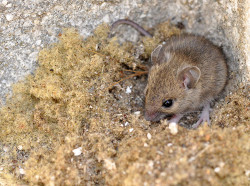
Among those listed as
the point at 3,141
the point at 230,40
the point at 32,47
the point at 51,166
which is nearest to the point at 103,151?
the point at 51,166

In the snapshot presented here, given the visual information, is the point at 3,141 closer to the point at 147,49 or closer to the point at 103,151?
the point at 103,151

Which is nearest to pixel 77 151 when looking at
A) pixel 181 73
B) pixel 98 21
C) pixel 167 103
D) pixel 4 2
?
pixel 167 103

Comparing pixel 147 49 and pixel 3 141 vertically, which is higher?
pixel 147 49

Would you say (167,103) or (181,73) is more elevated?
(181,73)

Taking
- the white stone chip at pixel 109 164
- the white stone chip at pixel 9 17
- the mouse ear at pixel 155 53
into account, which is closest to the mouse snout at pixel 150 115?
the mouse ear at pixel 155 53

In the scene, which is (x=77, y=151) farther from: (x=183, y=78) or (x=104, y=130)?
(x=183, y=78)

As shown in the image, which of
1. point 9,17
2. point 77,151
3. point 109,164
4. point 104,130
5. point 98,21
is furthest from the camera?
point 98,21
